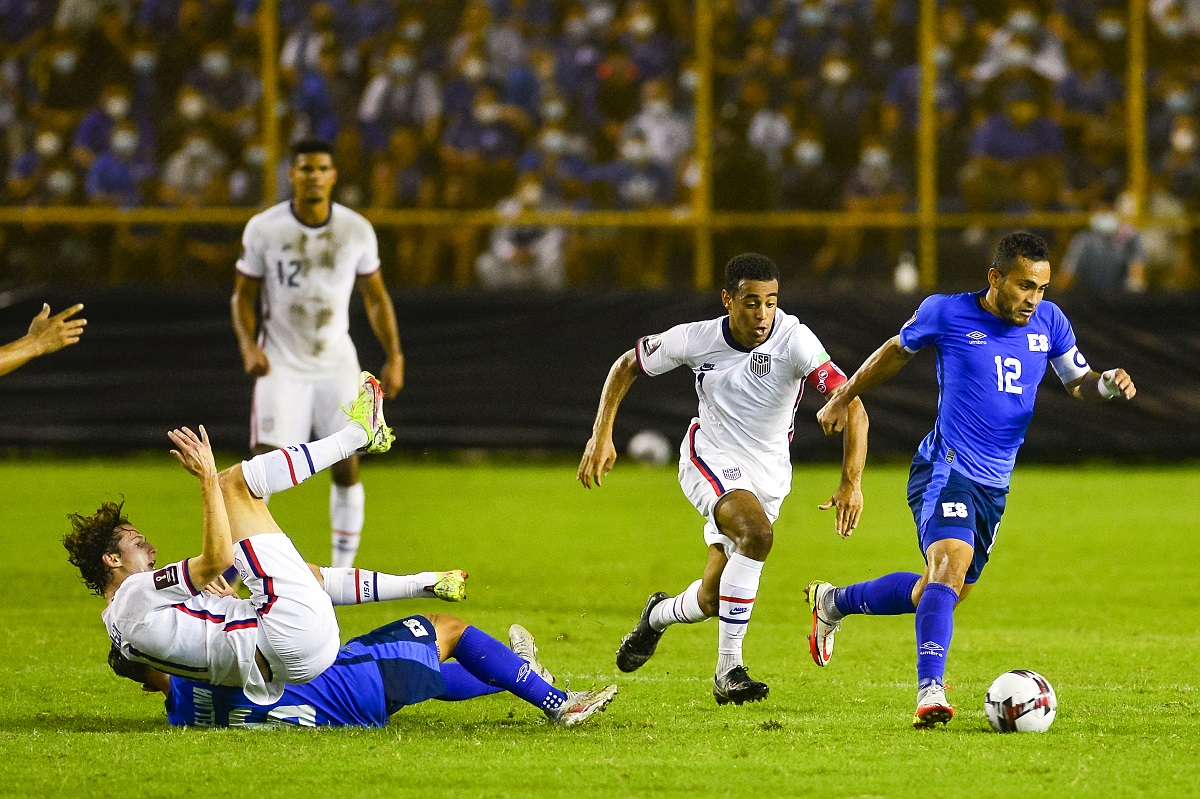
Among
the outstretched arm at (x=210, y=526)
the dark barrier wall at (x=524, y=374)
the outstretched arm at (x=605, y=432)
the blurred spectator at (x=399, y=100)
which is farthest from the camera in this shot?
the blurred spectator at (x=399, y=100)

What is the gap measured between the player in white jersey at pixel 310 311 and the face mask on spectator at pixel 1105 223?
9.48 m

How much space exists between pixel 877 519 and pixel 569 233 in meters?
5.60

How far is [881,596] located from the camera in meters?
7.21

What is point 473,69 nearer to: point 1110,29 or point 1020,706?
point 1110,29

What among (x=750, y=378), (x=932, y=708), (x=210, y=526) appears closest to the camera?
(x=210, y=526)

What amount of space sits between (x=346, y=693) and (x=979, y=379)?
2.93 metres

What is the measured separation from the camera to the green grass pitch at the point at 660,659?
17.9 ft

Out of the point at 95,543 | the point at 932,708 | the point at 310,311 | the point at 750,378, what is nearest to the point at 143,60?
the point at 310,311

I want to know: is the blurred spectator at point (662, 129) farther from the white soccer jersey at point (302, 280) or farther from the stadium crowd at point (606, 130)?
the white soccer jersey at point (302, 280)

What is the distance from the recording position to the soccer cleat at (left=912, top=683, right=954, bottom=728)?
19.9ft

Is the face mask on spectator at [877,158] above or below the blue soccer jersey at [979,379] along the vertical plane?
above

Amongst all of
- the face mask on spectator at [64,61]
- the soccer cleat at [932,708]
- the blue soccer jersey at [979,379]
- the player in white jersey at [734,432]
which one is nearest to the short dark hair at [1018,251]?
the blue soccer jersey at [979,379]

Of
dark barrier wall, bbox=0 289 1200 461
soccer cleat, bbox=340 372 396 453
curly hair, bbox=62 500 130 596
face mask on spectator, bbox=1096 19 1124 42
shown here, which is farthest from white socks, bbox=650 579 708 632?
face mask on spectator, bbox=1096 19 1124 42

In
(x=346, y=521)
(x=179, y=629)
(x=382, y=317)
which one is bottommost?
(x=346, y=521)
